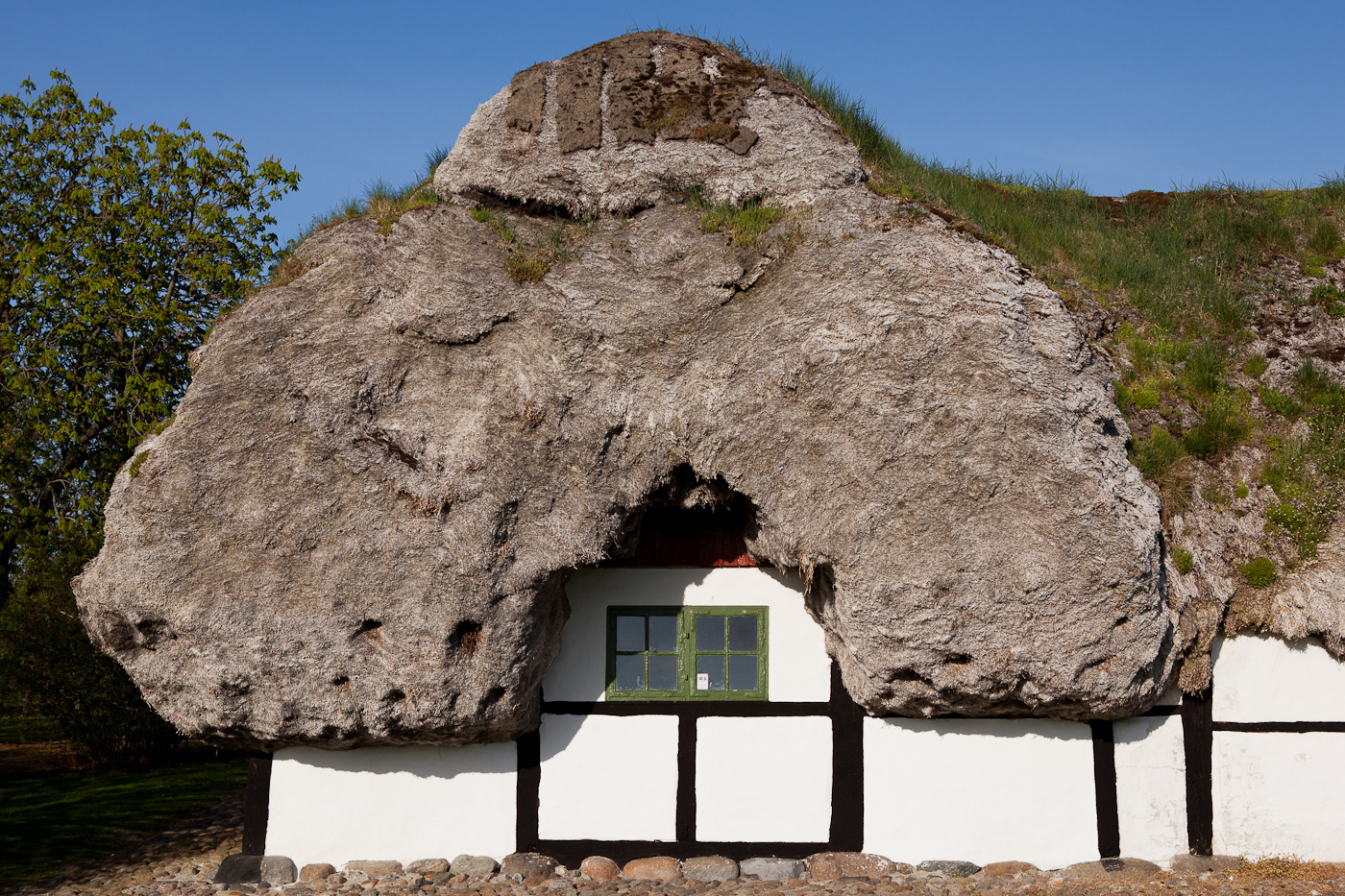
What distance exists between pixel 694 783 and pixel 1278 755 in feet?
15.8

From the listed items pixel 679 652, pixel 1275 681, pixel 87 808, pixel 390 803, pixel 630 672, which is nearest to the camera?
pixel 1275 681

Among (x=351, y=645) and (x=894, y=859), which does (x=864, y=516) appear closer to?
(x=894, y=859)

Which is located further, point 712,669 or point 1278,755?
point 712,669

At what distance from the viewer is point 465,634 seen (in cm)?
733

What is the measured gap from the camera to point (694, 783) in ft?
25.5

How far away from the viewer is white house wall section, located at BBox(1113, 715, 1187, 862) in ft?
24.2

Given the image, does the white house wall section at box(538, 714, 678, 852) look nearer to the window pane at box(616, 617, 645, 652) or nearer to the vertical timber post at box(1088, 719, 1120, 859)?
the vertical timber post at box(1088, 719, 1120, 859)

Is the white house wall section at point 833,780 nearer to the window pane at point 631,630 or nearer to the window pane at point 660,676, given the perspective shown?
the window pane at point 660,676

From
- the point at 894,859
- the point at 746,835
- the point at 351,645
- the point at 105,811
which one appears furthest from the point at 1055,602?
the point at 105,811

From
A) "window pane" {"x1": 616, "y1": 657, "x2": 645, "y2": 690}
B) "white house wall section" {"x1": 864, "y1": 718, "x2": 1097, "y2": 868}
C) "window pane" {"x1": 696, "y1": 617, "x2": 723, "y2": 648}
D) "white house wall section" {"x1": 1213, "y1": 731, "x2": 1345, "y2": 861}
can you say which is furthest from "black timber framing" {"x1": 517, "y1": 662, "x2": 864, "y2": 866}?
"window pane" {"x1": 696, "y1": 617, "x2": 723, "y2": 648}

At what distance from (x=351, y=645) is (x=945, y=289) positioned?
557 cm

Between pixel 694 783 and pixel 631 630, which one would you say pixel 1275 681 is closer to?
pixel 694 783

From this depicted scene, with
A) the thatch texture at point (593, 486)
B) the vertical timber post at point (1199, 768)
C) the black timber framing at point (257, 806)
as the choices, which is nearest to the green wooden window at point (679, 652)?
the thatch texture at point (593, 486)

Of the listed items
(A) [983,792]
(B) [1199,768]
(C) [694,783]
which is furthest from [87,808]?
(B) [1199,768]
